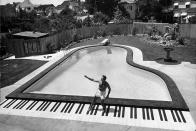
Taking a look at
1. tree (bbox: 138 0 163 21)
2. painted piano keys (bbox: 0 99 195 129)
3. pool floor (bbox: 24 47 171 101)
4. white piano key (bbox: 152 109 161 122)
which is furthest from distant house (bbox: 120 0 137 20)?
white piano key (bbox: 152 109 161 122)

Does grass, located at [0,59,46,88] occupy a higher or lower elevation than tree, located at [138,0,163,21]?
lower

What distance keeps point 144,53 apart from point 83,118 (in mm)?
12427

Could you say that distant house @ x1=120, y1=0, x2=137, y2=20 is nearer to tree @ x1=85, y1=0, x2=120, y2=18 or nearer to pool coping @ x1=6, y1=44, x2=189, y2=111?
tree @ x1=85, y1=0, x2=120, y2=18

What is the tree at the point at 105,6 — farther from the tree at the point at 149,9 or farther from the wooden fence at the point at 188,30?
the wooden fence at the point at 188,30

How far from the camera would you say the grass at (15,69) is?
577 inches

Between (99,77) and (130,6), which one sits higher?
(130,6)

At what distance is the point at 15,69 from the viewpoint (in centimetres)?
1680

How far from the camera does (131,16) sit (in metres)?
66.6

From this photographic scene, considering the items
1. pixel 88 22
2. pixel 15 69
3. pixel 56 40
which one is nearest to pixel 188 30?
pixel 88 22

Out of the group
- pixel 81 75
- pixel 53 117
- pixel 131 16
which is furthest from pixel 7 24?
pixel 131 16

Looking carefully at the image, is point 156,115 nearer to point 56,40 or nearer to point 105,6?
point 56,40

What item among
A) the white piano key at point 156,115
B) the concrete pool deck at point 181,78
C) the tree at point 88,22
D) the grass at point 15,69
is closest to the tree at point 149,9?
the tree at point 88,22

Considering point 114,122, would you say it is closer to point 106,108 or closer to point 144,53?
point 106,108

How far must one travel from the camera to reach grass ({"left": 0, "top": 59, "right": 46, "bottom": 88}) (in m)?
14.6
